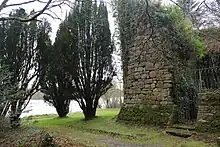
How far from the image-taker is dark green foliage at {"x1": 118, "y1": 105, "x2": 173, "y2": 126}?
941 cm

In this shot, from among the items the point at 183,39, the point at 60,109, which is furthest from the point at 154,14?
the point at 60,109

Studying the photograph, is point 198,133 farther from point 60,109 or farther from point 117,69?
point 60,109

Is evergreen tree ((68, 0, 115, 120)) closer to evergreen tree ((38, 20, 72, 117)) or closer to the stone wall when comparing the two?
evergreen tree ((38, 20, 72, 117))

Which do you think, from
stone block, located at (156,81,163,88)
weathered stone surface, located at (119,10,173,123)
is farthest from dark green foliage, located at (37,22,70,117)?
stone block, located at (156,81,163,88)

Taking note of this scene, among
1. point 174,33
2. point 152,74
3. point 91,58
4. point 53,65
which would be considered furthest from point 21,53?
point 174,33

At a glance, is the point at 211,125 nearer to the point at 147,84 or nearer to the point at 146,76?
the point at 147,84

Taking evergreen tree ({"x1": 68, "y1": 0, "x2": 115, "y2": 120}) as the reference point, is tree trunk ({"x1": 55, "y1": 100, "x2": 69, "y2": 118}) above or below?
below

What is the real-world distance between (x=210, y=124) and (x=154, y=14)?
4.87 metres

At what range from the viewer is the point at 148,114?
10000 millimetres

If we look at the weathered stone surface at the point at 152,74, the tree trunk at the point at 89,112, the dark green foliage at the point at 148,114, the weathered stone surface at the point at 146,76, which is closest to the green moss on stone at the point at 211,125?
the dark green foliage at the point at 148,114

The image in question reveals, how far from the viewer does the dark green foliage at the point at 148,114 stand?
9.41m

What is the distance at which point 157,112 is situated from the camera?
31.9ft

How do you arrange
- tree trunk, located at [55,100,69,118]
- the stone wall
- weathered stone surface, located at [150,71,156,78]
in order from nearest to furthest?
the stone wall → weathered stone surface, located at [150,71,156,78] → tree trunk, located at [55,100,69,118]

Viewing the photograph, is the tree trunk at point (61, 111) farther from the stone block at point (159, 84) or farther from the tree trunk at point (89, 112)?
the stone block at point (159, 84)
